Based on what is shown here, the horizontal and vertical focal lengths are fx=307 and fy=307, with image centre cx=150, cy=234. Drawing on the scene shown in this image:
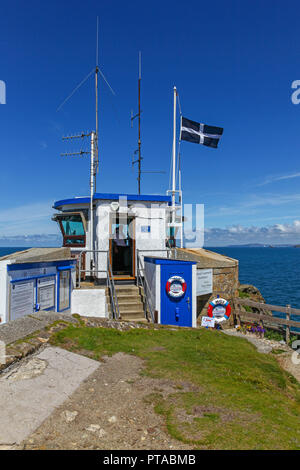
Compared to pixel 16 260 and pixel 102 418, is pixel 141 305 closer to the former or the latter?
pixel 16 260

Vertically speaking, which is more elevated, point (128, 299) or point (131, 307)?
point (128, 299)

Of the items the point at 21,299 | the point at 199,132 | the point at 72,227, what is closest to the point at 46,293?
the point at 21,299

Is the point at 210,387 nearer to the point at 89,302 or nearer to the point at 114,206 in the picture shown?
the point at 89,302

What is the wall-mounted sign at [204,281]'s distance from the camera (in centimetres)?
1437

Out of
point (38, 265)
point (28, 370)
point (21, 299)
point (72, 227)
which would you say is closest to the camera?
point (28, 370)

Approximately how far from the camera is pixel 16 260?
352 inches

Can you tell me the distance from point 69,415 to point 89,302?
8.51 meters

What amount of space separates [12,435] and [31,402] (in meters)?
0.77

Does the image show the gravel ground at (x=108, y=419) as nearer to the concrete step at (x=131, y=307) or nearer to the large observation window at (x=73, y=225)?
the concrete step at (x=131, y=307)

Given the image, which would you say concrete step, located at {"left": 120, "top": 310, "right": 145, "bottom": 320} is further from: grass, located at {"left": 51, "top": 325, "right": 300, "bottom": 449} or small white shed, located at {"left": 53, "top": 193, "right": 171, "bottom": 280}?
grass, located at {"left": 51, "top": 325, "right": 300, "bottom": 449}

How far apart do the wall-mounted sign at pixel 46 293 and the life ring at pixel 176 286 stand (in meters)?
4.57

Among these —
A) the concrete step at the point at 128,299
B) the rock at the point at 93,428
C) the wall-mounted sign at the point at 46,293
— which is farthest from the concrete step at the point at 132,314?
the rock at the point at 93,428

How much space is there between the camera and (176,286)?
1274 centimetres
